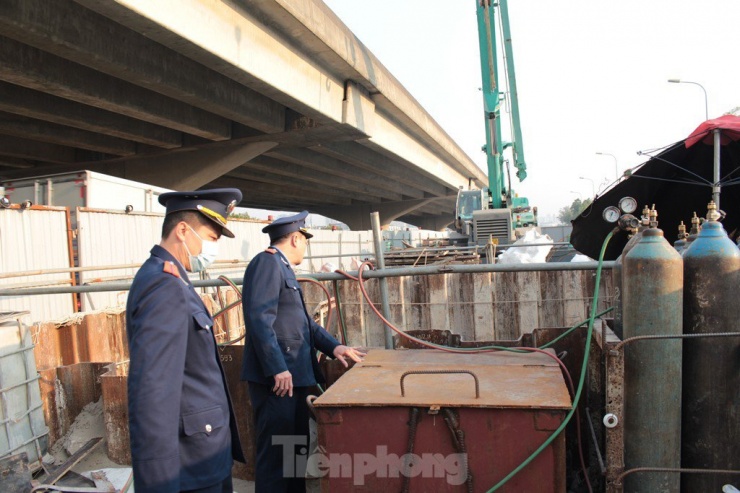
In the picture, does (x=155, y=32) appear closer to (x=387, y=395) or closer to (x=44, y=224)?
(x=44, y=224)

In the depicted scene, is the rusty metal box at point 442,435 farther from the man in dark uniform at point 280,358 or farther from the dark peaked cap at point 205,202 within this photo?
the dark peaked cap at point 205,202

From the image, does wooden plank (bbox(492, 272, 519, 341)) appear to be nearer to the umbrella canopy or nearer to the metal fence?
the umbrella canopy

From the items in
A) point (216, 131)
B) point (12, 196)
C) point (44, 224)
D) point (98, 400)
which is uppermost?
point (216, 131)

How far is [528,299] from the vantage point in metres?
8.67

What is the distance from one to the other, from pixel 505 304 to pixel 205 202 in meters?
6.97

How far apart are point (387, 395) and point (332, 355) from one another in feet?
3.68

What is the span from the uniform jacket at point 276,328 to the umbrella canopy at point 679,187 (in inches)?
221

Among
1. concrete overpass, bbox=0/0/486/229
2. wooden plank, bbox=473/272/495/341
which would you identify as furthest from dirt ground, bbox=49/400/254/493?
concrete overpass, bbox=0/0/486/229

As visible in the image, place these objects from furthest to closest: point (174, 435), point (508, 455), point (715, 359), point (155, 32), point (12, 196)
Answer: point (12, 196) → point (155, 32) → point (715, 359) → point (508, 455) → point (174, 435)

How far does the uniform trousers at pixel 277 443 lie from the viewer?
349 centimetres

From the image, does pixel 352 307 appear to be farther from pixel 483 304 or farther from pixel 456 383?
pixel 456 383

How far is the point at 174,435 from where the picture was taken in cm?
221

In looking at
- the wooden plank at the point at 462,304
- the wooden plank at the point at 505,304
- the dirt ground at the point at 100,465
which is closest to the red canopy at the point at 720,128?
the wooden plank at the point at 505,304

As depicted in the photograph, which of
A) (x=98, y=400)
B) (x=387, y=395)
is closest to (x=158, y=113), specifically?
(x=98, y=400)
